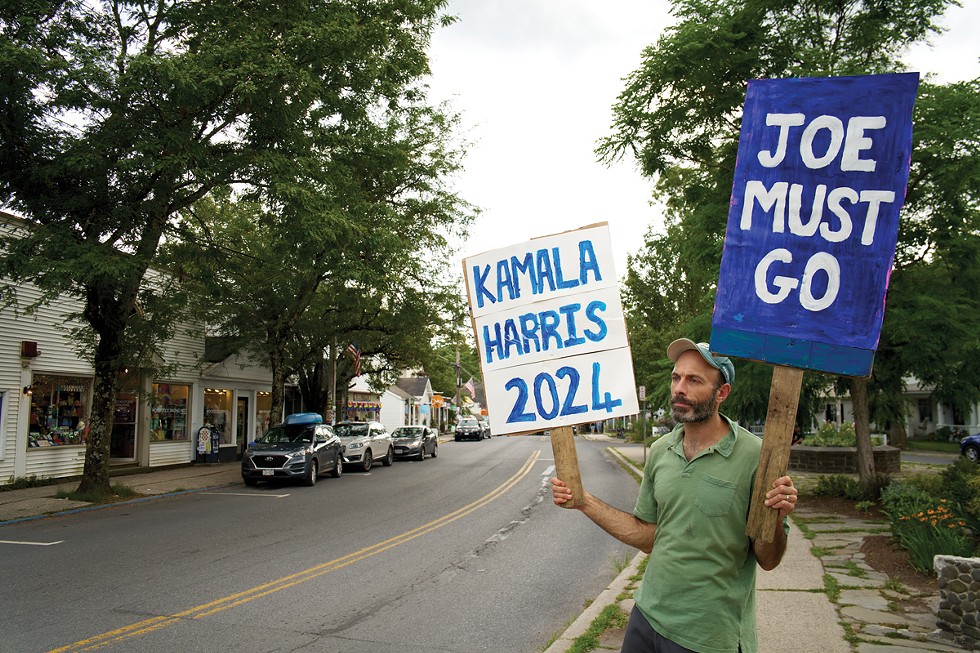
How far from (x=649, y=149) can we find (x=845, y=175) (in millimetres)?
9409

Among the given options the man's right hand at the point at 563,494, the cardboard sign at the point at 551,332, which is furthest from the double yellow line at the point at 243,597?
the man's right hand at the point at 563,494

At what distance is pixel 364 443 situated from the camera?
78.3 feet

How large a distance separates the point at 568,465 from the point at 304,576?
20.0 feet

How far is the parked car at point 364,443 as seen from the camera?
76.3ft

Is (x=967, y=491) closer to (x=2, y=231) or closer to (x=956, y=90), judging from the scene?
(x=956, y=90)

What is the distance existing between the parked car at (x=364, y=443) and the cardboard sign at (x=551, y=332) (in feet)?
65.4

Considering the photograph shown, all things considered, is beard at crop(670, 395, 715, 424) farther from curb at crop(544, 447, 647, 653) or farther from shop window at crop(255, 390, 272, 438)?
shop window at crop(255, 390, 272, 438)

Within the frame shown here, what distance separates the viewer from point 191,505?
14.7 m

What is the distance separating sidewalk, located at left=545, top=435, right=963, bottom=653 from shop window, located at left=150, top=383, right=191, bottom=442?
764 inches

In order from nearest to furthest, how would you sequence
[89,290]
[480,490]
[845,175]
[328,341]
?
1. [845,175]
2. [89,290]
3. [480,490]
4. [328,341]

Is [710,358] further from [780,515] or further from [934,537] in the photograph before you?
[934,537]

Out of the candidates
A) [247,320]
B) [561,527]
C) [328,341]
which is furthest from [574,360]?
[328,341]

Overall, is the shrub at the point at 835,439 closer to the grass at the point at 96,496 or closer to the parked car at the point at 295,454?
the parked car at the point at 295,454

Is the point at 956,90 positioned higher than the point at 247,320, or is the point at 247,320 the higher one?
the point at 956,90
